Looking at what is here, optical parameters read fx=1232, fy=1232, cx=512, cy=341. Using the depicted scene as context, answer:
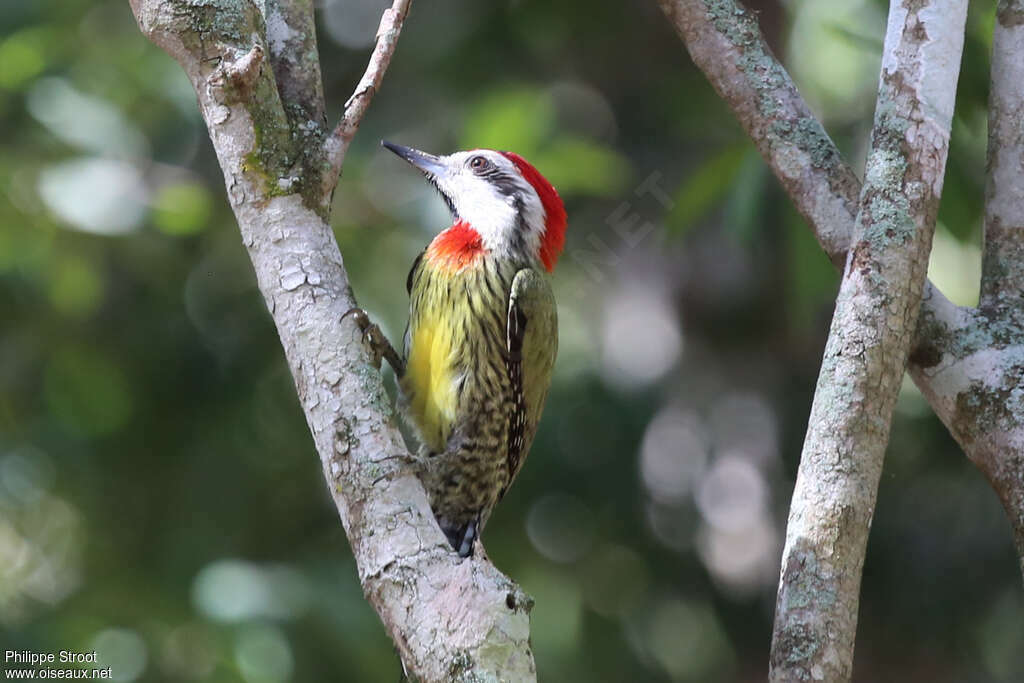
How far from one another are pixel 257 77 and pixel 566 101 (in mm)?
4572

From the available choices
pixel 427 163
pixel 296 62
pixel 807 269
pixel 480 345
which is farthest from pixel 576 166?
pixel 296 62

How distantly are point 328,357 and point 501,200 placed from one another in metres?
1.75

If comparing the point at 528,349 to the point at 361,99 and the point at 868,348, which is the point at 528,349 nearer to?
the point at 361,99

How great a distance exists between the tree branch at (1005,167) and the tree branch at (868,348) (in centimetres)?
26

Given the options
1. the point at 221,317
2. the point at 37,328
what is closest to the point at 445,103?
the point at 221,317

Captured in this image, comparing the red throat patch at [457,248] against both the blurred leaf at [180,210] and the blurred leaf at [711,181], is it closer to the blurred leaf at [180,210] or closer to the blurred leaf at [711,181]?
the blurred leaf at [711,181]


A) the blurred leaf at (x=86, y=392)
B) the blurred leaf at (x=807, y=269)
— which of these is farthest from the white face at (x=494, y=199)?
the blurred leaf at (x=86, y=392)

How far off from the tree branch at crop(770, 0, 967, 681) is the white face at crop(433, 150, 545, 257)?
5.09 ft

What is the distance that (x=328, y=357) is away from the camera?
2.69 metres

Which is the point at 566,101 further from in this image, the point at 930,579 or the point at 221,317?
the point at 930,579

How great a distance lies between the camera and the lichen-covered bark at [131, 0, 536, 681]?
7.89ft

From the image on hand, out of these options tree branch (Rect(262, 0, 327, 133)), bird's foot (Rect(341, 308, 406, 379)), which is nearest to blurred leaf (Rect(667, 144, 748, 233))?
bird's foot (Rect(341, 308, 406, 379))

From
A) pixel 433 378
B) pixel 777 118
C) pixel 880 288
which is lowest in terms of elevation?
pixel 880 288

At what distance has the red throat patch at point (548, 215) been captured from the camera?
171 inches
